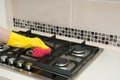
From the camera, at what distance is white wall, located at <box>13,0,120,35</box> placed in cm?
119

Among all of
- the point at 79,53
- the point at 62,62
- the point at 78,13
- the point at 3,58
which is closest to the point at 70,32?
the point at 78,13

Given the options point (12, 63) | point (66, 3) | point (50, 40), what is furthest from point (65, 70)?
point (66, 3)

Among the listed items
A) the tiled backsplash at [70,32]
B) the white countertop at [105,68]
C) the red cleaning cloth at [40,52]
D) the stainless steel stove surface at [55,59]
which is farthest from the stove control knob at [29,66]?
the tiled backsplash at [70,32]

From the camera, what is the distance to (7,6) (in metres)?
1.49

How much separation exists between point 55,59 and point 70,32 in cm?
36

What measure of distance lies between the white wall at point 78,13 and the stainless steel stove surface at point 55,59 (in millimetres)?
147

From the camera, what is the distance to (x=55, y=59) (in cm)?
104

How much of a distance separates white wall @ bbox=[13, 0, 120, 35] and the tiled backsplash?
2 cm

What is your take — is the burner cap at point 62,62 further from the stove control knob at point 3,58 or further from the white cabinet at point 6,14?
the white cabinet at point 6,14

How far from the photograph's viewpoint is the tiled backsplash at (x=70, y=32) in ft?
4.06

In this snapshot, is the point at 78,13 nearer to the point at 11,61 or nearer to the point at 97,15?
the point at 97,15

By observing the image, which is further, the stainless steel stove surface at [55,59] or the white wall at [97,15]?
the white wall at [97,15]

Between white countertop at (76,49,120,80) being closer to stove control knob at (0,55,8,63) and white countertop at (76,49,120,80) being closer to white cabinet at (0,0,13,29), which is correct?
stove control knob at (0,55,8,63)

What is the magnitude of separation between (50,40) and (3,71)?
1.23 ft
